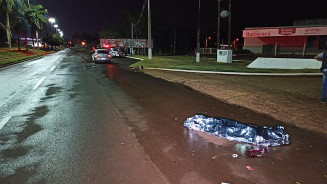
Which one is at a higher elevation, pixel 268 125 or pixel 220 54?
pixel 220 54

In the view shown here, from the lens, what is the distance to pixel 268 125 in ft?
19.8

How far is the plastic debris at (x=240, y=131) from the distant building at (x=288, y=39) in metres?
35.2

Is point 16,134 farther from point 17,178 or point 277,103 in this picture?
point 277,103

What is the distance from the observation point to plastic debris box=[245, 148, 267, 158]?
4.41 m

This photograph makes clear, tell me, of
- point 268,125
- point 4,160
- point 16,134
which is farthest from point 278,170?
point 16,134

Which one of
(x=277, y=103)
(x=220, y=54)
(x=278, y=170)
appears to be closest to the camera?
(x=278, y=170)

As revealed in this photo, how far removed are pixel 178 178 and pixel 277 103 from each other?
567cm

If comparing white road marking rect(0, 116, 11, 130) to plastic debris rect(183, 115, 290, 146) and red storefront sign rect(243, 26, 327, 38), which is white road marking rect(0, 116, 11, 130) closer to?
plastic debris rect(183, 115, 290, 146)

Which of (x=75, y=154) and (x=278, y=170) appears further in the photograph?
(x=75, y=154)

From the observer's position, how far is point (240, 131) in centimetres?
542

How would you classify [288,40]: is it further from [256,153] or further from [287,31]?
[256,153]

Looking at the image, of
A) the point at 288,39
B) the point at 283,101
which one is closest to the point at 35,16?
the point at 288,39

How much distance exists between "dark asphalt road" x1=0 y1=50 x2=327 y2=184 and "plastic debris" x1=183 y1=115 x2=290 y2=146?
209mm

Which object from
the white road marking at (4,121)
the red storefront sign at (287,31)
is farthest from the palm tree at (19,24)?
the white road marking at (4,121)
